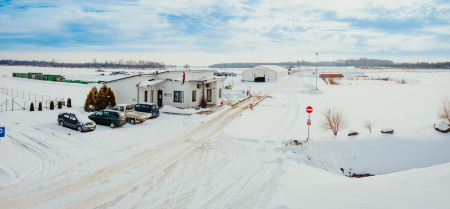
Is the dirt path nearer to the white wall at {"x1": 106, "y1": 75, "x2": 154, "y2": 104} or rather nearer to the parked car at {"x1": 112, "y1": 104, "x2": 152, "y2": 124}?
the parked car at {"x1": 112, "y1": 104, "x2": 152, "y2": 124}

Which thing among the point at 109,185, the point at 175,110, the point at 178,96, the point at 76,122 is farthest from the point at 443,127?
the point at 76,122

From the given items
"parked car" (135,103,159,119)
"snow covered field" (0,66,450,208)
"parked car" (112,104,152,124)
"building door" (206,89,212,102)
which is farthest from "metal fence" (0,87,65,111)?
"building door" (206,89,212,102)

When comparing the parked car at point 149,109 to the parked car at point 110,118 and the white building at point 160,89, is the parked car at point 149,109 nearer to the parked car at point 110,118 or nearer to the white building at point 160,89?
the parked car at point 110,118

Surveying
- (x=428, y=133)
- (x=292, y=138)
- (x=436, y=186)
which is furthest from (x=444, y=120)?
(x=436, y=186)

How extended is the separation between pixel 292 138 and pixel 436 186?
34.3 feet

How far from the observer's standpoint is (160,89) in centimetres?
3288

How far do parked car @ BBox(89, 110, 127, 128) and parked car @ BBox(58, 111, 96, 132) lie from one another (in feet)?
4.68

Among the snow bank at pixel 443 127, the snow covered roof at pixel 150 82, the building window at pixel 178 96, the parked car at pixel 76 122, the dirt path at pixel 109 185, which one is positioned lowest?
the dirt path at pixel 109 185

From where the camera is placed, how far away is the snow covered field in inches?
415

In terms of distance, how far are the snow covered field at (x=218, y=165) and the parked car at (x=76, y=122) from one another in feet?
2.04

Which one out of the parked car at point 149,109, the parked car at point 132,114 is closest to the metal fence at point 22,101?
the parked car at point 132,114

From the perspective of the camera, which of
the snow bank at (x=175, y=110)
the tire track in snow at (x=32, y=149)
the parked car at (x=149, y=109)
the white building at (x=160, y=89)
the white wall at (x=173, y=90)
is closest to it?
the tire track in snow at (x=32, y=149)

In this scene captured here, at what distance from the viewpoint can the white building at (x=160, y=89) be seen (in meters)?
31.7

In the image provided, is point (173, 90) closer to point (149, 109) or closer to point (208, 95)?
point (208, 95)
